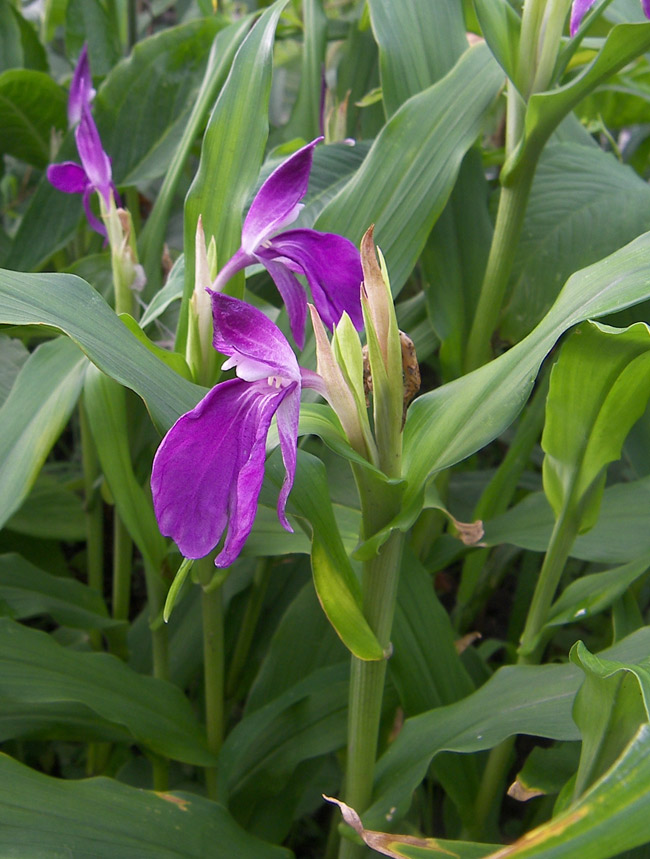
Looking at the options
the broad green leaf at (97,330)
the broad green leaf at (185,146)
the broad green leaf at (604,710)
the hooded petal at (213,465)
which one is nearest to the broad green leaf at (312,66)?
the broad green leaf at (185,146)

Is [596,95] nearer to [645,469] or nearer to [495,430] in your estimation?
[645,469]

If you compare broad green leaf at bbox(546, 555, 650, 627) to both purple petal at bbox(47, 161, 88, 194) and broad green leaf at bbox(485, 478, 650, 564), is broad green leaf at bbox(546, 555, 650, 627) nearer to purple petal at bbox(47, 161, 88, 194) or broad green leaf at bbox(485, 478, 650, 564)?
broad green leaf at bbox(485, 478, 650, 564)

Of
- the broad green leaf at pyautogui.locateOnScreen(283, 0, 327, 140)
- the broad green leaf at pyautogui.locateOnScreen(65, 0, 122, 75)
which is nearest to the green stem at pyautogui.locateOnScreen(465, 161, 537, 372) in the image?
the broad green leaf at pyautogui.locateOnScreen(283, 0, 327, 140)

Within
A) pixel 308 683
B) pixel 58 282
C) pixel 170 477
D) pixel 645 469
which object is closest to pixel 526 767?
pixel 308 683

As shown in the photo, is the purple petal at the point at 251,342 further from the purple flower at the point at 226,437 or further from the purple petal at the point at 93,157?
the purple petal at the point at 93,157

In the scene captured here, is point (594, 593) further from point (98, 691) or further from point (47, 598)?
point (47, 598)

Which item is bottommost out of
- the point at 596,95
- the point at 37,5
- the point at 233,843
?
the point at 233,843
